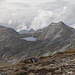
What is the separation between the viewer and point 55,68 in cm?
7112

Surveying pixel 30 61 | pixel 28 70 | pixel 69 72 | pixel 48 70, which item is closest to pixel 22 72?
pixel 28 70

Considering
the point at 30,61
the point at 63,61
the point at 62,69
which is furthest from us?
the point at 30,61

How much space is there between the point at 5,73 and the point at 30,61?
84.3ft

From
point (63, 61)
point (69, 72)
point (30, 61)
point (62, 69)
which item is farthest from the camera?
point (30, 61)

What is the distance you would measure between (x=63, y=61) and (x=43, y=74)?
50.6 ft

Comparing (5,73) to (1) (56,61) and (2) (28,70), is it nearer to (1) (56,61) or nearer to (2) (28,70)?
(2) (28,70)

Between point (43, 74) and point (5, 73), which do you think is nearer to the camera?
point (43, 74)

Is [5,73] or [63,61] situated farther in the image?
[63,61]

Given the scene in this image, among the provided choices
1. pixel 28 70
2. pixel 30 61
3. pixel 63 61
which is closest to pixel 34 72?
pixel 28 70

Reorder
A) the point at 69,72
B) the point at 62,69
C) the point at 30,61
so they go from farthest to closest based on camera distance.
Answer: the point at 30,61, the point at 62,69, the point at 69,72

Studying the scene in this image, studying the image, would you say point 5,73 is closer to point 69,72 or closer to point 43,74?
point 43,74

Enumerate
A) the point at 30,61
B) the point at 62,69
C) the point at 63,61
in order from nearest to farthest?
the point at 62,69 → the point at 63,61 → the point at 30,61

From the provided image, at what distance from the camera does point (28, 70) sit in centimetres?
7319

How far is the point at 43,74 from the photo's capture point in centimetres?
6756
